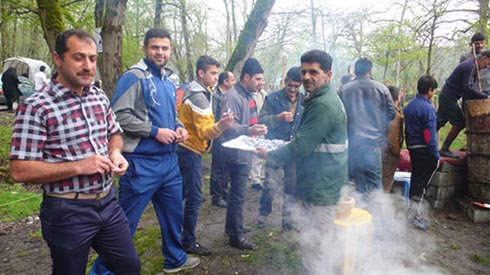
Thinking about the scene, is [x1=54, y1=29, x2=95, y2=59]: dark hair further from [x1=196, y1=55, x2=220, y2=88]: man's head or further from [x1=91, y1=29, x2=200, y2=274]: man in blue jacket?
[x1=196, y1=55, x2=220, y2=88]: man's head

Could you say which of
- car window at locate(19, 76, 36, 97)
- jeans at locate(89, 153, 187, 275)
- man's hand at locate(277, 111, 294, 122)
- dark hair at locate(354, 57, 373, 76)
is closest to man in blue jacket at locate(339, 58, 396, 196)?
dark hair at locate(354, 57, 373, 76)

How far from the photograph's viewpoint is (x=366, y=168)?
457 centimetres

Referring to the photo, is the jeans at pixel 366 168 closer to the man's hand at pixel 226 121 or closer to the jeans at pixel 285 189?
the jeans at pixel 285 189

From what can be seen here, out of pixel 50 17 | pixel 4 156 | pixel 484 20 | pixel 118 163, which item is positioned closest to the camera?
pixel 118 163

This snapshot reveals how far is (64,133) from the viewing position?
1.93m

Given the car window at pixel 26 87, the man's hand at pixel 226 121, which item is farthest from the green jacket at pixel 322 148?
the car window at pixel 26 87

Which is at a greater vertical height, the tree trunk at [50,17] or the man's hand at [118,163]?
the tree trunk at [50,17]

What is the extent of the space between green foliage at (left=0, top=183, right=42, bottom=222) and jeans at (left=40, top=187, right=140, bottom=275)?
3.79 metres

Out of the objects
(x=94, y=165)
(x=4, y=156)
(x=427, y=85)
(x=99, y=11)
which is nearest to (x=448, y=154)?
(x=427, y=85)

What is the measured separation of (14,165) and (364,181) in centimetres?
408

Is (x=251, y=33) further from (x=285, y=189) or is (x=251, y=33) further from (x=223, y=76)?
(x=285, y=189)

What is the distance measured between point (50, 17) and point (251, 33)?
4337mm

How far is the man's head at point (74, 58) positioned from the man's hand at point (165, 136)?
0.82m

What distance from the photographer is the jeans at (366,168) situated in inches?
179
